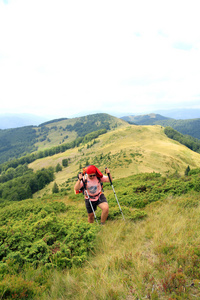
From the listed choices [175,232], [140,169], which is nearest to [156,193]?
[175,232]

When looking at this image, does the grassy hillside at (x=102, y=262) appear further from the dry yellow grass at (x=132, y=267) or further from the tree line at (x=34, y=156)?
the tree line at (x=34, y=156)

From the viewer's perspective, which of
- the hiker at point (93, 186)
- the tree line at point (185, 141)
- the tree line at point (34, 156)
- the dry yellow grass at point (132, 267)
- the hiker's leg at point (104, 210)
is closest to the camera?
the dry yellow grass at point (132, 267)

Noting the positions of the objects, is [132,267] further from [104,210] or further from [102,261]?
[104,210]

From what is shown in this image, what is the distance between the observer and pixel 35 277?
3.35 metres

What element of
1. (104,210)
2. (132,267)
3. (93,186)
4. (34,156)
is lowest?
(34,156)

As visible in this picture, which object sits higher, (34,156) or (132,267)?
(132,267)

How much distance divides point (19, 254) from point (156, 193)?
9167mm

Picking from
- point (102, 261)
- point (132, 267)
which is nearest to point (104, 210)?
point (102, 261)

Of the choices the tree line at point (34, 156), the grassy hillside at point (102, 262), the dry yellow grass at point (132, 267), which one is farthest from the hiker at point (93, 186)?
the tree line at point (34, 156)

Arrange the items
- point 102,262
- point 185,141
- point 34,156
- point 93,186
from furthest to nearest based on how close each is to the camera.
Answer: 1. point 34,156
2. point 185,141
3. point 93,186
4. point 102,262

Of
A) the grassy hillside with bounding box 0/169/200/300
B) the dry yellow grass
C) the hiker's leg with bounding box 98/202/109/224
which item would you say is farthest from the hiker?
the dry yellow grass

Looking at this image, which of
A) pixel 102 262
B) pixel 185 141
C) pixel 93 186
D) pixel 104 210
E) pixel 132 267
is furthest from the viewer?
pixel 185 141

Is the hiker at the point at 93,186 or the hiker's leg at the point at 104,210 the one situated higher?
the hiker at the point at 93,186

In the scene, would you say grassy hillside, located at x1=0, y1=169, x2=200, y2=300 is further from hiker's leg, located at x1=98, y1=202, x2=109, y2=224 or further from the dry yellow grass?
hiker's leg, located at x1=98, y1=202, x2=109, y2=224
